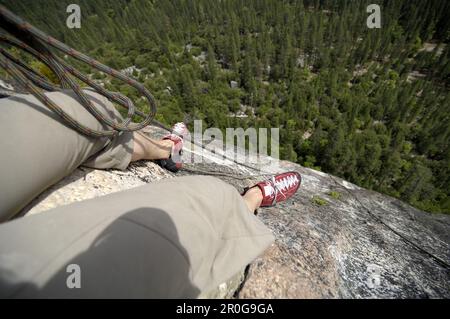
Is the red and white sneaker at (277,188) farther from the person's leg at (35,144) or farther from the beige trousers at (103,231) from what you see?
the person's leg at (35,144)

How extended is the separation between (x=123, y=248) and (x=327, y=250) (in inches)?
105

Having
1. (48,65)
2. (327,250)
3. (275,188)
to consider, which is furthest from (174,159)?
(327,250)

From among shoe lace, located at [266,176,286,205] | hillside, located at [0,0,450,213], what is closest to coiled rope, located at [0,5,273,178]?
shoe lace, located at [266,176,286,205]

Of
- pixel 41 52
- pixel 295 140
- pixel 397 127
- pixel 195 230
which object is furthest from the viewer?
pixel 397 127

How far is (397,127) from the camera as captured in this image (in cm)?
5609

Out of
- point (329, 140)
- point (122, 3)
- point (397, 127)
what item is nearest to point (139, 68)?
point (122, 3)

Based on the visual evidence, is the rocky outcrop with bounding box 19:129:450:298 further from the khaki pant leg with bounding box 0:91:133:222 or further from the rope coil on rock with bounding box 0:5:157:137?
the rope coil on rock with bounding box 0:5:157:137

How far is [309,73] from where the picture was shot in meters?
73.2

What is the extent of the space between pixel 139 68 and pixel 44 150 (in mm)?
86578

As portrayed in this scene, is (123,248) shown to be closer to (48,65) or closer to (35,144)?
(35,144)

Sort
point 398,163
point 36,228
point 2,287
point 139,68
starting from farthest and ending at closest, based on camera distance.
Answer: point 139,68 → point 398,163 → point 36,228 → point 2,287

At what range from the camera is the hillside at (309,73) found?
4841cm

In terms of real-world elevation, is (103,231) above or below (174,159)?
above

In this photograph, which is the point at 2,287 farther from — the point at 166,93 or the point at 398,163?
the point at 166,93
